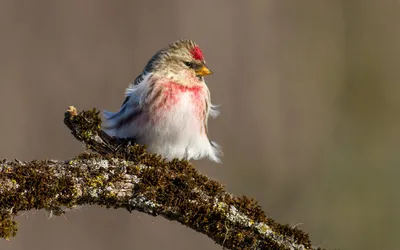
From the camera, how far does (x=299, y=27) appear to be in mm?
8188

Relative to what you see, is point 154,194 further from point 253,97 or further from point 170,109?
point 253,97

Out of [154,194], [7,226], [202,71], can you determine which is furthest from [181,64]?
[7,226]

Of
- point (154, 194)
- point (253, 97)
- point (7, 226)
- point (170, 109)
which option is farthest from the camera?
point (253, 97)

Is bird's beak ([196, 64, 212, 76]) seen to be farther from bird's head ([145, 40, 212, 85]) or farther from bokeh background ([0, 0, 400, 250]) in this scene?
bokeh background ([0, 0, 400, 250])

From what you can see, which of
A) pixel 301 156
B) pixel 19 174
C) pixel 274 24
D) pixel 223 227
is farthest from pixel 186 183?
pixel 274 24

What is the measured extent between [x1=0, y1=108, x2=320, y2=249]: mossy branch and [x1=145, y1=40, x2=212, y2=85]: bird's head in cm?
133

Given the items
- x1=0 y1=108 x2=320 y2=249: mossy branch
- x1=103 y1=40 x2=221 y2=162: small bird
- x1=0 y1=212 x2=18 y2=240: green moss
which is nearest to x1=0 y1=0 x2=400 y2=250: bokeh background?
x1=103 y1=40 x2=221 y2=162: small bird

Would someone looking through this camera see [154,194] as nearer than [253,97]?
Yes

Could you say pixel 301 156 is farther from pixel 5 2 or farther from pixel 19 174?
pixel 19 174

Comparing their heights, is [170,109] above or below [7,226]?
above

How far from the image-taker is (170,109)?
3.77 meters

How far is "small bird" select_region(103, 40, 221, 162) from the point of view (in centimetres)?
374

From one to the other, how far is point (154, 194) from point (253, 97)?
4.92 meters

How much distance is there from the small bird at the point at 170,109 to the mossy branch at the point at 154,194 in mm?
1067
